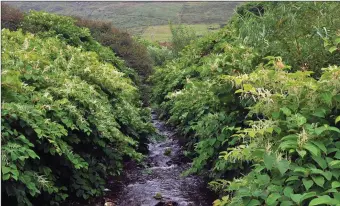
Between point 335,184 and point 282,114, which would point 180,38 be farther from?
point 335,184

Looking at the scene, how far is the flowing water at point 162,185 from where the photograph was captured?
567 cm

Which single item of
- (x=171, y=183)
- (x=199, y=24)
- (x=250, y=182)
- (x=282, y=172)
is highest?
(x=282, y=172)

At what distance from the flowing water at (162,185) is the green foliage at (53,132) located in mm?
449

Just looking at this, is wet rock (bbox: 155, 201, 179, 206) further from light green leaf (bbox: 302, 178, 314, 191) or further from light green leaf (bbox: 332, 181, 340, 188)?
light green leaf (bbox: 332, 181, 340, 188)

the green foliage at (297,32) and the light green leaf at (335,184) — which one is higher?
the green foliage at (297,32)

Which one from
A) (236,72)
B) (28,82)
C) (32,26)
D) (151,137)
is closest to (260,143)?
(236,72)

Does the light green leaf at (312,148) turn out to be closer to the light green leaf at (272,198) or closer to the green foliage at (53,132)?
the light green leaf at (272,198)

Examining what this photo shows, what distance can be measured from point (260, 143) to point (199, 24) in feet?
192

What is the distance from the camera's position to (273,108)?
10.5 feet

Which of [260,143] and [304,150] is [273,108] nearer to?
[260,143]

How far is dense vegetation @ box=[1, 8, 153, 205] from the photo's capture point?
370 centimetres

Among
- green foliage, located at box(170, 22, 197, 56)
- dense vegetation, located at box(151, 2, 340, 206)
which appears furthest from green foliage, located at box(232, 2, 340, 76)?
green foliage, located at box(170, 22, 197, 56)

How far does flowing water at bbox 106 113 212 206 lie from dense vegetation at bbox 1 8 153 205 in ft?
1.50

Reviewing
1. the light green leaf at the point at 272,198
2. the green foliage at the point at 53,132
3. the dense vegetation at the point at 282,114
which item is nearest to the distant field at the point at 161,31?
the green foliage at the point at 53,132
